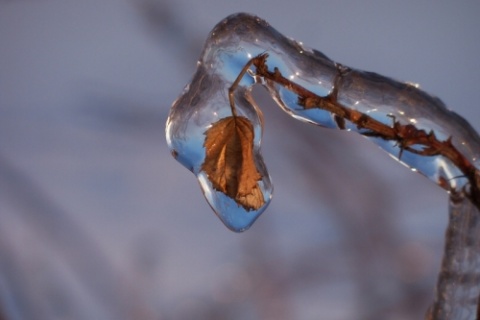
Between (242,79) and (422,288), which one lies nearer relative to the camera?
(242,79)

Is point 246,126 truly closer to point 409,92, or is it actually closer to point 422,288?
point 409,92

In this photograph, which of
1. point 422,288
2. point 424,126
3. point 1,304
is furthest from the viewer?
point 1,304

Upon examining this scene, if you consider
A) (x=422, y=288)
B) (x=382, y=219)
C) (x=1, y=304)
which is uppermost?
(x=1, y=304)

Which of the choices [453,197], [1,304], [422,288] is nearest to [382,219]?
[422,288]

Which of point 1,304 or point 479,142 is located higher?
Answer: point 1,304

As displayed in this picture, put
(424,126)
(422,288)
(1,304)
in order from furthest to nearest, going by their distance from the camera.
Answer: (1,304)
(422,288)
(424,126)
